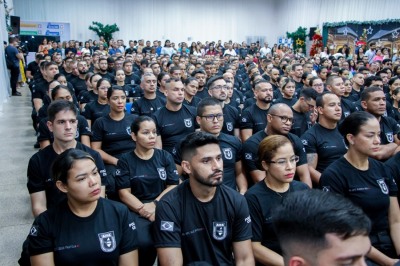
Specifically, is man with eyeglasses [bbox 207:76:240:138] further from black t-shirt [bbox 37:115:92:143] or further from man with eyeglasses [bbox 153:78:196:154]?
black t-shirt [bbox 37:115:92:143]

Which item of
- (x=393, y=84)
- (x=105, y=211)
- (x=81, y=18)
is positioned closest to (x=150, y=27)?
(x=81, y=18)

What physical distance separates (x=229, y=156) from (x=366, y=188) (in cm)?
132

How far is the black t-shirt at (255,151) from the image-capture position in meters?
3.50

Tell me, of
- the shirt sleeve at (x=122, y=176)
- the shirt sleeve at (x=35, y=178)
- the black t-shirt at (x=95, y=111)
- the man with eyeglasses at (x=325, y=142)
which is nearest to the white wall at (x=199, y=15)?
the man with eyeglasses at (x=325, y=142)

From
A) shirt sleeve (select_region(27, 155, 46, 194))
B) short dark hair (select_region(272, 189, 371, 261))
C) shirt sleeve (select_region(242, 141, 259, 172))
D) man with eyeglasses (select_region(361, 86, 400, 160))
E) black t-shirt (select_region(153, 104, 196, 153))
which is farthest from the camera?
A: black t-shirt (select_region(153, 104, 196, 153))

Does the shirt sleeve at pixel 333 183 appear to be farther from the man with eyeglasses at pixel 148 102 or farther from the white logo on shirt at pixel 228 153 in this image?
the man with eyeglasses at pixel 148 102

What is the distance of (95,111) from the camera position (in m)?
5.24

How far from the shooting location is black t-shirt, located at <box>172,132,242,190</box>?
3.67m

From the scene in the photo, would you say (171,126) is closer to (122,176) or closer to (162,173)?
(162,173)

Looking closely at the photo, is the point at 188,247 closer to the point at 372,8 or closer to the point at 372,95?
the point at 372,95

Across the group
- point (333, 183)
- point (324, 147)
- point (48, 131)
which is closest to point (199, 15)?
point (48, 131)

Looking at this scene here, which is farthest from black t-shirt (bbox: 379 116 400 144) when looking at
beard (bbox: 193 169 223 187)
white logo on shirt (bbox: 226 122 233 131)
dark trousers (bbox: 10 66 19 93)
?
dark trousers (bbox: 10 66 19 93)

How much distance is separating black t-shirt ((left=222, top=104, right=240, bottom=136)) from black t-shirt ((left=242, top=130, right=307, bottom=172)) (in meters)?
1.11

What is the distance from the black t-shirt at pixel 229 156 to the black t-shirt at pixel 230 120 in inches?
38.6
